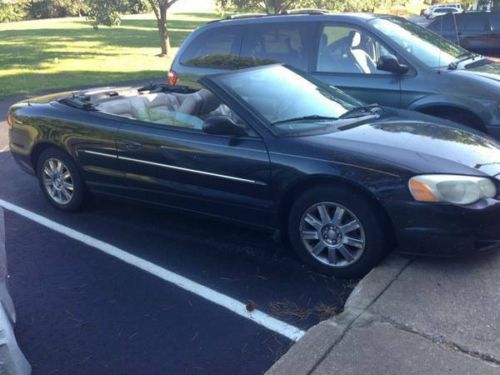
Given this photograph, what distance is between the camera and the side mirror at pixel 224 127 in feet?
13.5

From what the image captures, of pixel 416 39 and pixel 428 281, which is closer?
pixel 428 281

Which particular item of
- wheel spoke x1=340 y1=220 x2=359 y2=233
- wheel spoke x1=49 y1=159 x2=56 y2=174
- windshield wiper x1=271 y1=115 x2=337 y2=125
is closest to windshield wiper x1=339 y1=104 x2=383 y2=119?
windshield wiper x1=271 y1=115 x2=337 y2=125

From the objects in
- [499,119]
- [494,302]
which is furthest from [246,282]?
[499,119]

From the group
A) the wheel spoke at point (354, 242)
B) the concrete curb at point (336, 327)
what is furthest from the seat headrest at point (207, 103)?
the concrete curb at point (336, 327)

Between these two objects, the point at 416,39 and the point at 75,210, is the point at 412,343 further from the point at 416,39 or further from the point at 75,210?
the point at 416,39

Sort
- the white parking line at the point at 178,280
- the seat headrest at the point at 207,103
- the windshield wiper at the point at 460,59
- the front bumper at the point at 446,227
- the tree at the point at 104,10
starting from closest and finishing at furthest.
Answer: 1. the white parking line at the point at 178,280
2. the front bumper at the point at 446,227
3. the seat headrest at the point at 207,103
4. the windshield wiper at the point at 460,59
5. the tree at the point at 104,10

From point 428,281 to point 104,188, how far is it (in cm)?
290

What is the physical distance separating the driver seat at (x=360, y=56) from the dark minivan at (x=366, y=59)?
11 mm

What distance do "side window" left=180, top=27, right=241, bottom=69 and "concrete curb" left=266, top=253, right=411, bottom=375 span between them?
148 inches

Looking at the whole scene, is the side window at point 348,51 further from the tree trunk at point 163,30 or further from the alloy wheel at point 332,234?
the tree trunk at point 163,30

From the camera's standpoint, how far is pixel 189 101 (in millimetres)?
4969

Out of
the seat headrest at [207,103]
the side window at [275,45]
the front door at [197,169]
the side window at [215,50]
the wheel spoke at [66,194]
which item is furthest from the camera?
the side window at [215,50]

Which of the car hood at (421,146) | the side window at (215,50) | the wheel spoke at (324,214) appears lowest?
the wheel spoke at (324,214)

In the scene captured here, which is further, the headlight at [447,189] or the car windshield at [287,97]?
the car windshield at [287,97]
